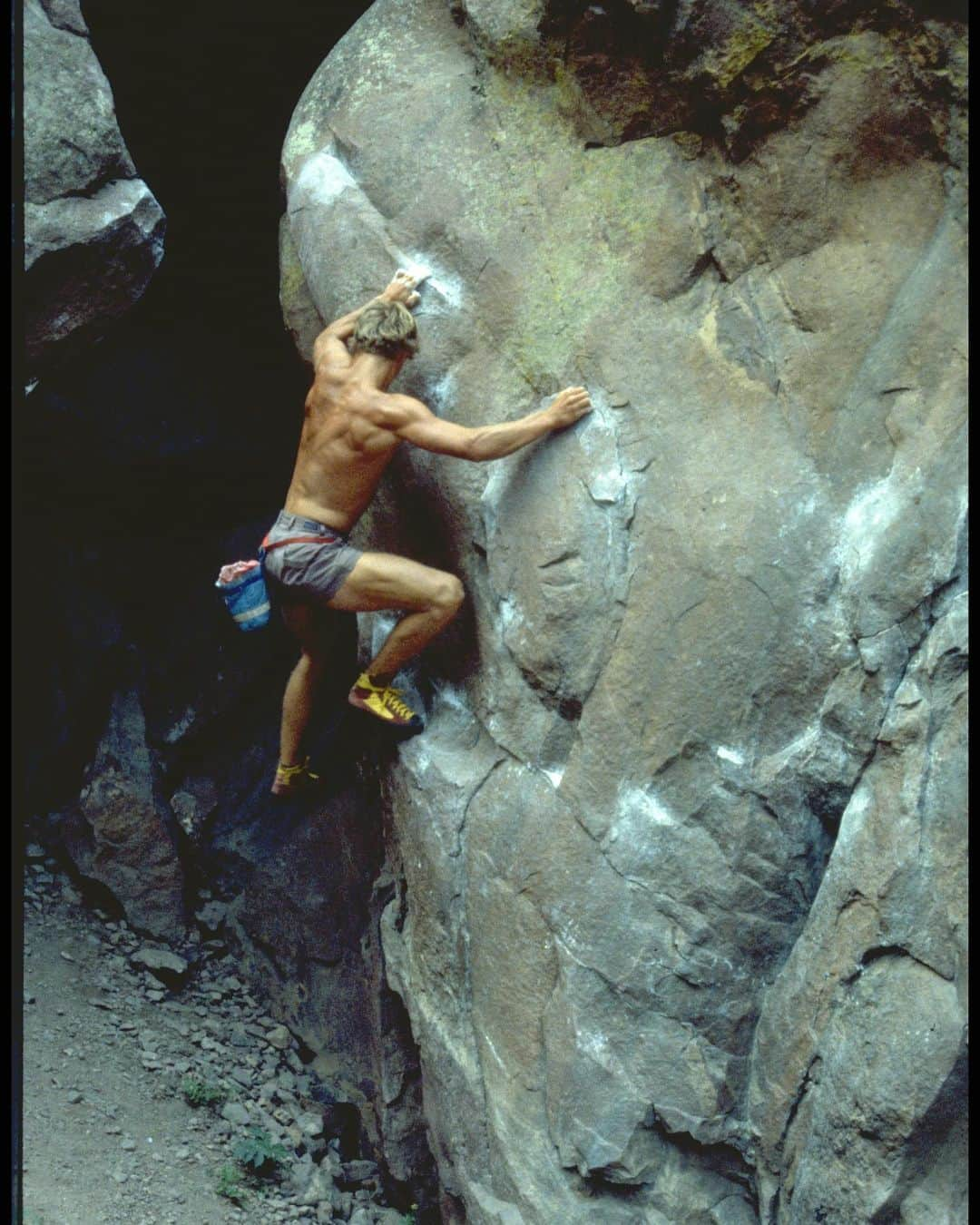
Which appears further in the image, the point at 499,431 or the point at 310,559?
the point at 310,559

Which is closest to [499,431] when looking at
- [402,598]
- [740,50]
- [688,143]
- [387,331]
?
[387,331]

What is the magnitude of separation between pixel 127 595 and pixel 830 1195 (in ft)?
18.6

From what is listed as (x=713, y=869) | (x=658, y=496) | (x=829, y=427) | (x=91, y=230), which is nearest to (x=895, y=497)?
(x=829, y=427)

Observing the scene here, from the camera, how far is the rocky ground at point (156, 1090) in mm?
7180

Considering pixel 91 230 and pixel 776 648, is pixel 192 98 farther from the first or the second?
pixel 776 648

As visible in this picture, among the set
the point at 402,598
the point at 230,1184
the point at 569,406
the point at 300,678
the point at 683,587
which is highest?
the point at 569,406

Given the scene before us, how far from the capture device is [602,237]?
6184mm

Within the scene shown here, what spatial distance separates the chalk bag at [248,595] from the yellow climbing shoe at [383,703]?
0.53m

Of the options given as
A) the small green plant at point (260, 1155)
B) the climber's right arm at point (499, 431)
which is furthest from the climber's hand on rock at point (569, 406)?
the small green plant at point (260, 1155)

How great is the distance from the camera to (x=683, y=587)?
593cm

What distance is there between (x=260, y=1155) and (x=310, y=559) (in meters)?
3.18

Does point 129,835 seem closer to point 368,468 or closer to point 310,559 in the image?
point 310,559

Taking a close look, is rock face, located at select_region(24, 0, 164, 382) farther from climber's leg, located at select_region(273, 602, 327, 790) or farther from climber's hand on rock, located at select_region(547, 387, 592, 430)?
climber's hand on rock, located at select_region(547, 387, 592, 430)

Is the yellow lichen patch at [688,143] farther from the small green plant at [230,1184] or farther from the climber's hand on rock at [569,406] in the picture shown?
the small green plant at [230,1184]
